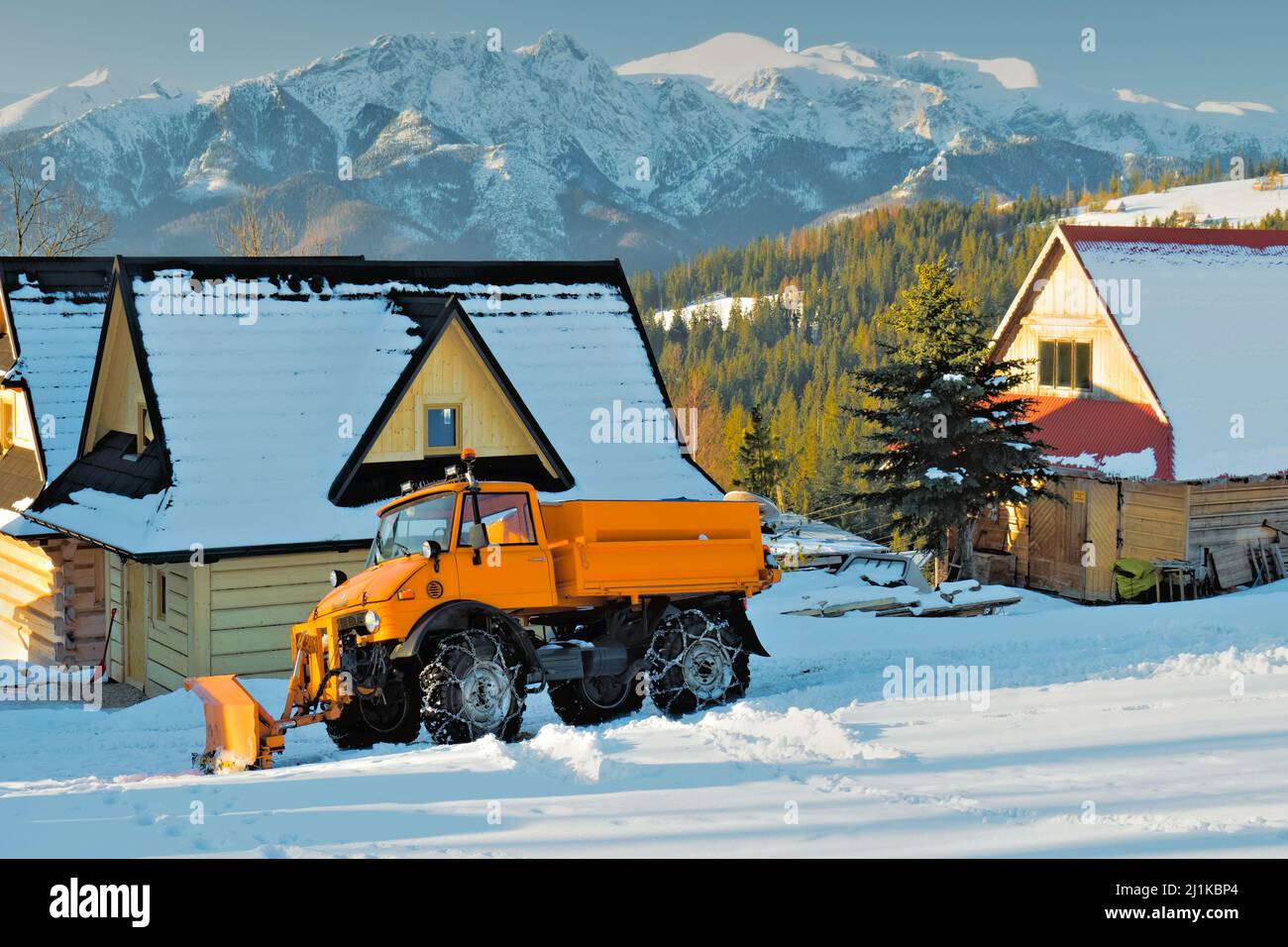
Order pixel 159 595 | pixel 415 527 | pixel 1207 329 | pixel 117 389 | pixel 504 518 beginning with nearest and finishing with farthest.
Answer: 1. pixel 415 527
2. pixel 504 518
3. pixel 159 595
4. pixel 117 389
5. pixel 1207 329

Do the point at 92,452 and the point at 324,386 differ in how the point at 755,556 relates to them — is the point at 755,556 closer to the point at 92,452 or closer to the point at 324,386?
the point at 324,386

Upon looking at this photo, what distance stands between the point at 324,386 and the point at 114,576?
5.12m

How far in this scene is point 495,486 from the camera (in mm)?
15070

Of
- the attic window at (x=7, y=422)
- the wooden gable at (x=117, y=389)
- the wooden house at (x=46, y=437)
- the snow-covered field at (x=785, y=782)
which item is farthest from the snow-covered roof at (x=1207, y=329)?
the attic window at (x=7, y=422)

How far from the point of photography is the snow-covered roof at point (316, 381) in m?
21.4

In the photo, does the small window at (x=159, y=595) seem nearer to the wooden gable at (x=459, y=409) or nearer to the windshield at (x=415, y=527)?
the wooden gable at (x=459, y=409)

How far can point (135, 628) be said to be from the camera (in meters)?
23.4

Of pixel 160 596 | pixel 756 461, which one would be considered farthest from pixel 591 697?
pixel 756 461

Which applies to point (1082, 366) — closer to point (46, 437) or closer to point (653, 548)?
point (653, 548)

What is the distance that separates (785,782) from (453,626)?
455cm

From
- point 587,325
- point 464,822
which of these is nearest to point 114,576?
point 587,325

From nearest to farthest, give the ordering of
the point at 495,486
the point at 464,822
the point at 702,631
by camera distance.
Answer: the point at 464,822 → the point at 495,486 → the point at 702,631

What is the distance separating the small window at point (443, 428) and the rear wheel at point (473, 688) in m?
9.44
